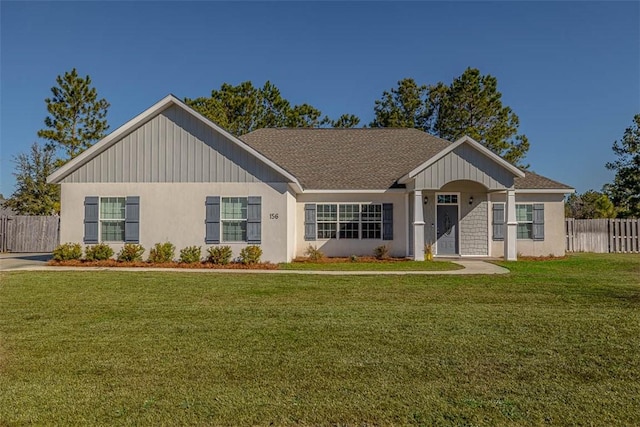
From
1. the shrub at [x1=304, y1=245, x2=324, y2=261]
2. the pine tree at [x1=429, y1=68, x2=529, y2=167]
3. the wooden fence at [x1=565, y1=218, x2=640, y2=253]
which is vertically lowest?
the shrub at [x1=304, y1=245, x2=324, y2=261]

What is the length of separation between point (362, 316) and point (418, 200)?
9580mm

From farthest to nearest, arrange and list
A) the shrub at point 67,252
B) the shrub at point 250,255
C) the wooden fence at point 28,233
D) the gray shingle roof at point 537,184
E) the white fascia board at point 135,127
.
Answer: the wooden fence at point 28,233 < the gray shingle roof at point 537,184 < the white fascia board at point 135,127 < the shrub at point 67,252 < the shrub at point 250,255

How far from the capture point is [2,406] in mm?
3762

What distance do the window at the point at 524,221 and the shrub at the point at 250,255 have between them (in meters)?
10.8

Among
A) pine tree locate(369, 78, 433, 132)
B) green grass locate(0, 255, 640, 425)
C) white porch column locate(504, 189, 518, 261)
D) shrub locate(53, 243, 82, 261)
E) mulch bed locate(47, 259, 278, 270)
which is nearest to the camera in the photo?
green grass locate(0, 255, 640, 425)

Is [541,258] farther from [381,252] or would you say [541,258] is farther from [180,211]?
[180,211]

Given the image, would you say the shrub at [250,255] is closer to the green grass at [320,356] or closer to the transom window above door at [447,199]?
the green grass at [320,356]

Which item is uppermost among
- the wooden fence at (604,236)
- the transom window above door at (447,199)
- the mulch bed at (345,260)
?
the transom window above door at (447,199)

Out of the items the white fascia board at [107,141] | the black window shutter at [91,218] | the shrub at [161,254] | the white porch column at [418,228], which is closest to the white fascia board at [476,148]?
the white porch column at [418,228]

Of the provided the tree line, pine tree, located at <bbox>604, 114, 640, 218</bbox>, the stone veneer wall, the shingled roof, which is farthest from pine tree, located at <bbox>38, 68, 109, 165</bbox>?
pine tree, located at <bbox>604, 114, 640, 218</bbox>

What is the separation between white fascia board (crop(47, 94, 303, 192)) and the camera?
1504 centimetres

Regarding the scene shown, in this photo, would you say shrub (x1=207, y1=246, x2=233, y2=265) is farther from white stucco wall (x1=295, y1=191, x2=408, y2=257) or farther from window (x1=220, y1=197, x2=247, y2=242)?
white stucco wall (x1=295, y1=191, x2=408, y2=257)

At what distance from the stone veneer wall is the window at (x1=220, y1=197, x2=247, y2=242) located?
8.84m

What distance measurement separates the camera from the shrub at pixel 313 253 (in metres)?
16.4
